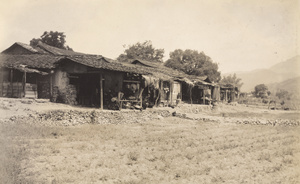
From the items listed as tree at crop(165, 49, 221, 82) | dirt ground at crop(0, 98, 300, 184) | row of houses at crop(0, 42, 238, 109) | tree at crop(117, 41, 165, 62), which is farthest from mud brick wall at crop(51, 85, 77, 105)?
tree at crop(117, 41, 165, 62)

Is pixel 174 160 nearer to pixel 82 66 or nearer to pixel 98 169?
pixel 98 169

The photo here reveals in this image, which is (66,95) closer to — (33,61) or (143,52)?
(33,61)

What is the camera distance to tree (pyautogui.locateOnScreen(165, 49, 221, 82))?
1681 inches

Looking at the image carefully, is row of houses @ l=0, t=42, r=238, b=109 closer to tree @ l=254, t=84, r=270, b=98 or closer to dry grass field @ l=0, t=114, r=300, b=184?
dry grass field @ l=0, t=114, r=300, b=184

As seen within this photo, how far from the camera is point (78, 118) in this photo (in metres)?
11.2

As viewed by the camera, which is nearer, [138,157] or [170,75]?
[138,157]

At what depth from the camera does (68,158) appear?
625 cm

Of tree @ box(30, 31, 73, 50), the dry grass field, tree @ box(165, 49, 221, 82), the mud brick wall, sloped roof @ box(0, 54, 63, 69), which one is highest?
tree @ box(30, 31, 73, 50)

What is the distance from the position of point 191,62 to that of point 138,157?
37925mm

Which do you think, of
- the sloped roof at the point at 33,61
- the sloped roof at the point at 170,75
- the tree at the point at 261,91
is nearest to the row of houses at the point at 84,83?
the sloped roof at the point at 33,61

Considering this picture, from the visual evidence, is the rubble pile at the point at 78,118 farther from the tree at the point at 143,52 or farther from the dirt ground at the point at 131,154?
the tree at the point at 143,52

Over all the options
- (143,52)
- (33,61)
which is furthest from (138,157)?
Answer: (143,52)

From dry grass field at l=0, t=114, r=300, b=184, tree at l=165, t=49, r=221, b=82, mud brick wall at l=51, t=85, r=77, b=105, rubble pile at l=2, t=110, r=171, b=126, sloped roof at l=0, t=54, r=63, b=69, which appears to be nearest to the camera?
dry grass field at l=0, t=114, r=300, b=184

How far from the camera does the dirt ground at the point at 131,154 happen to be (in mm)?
5363
